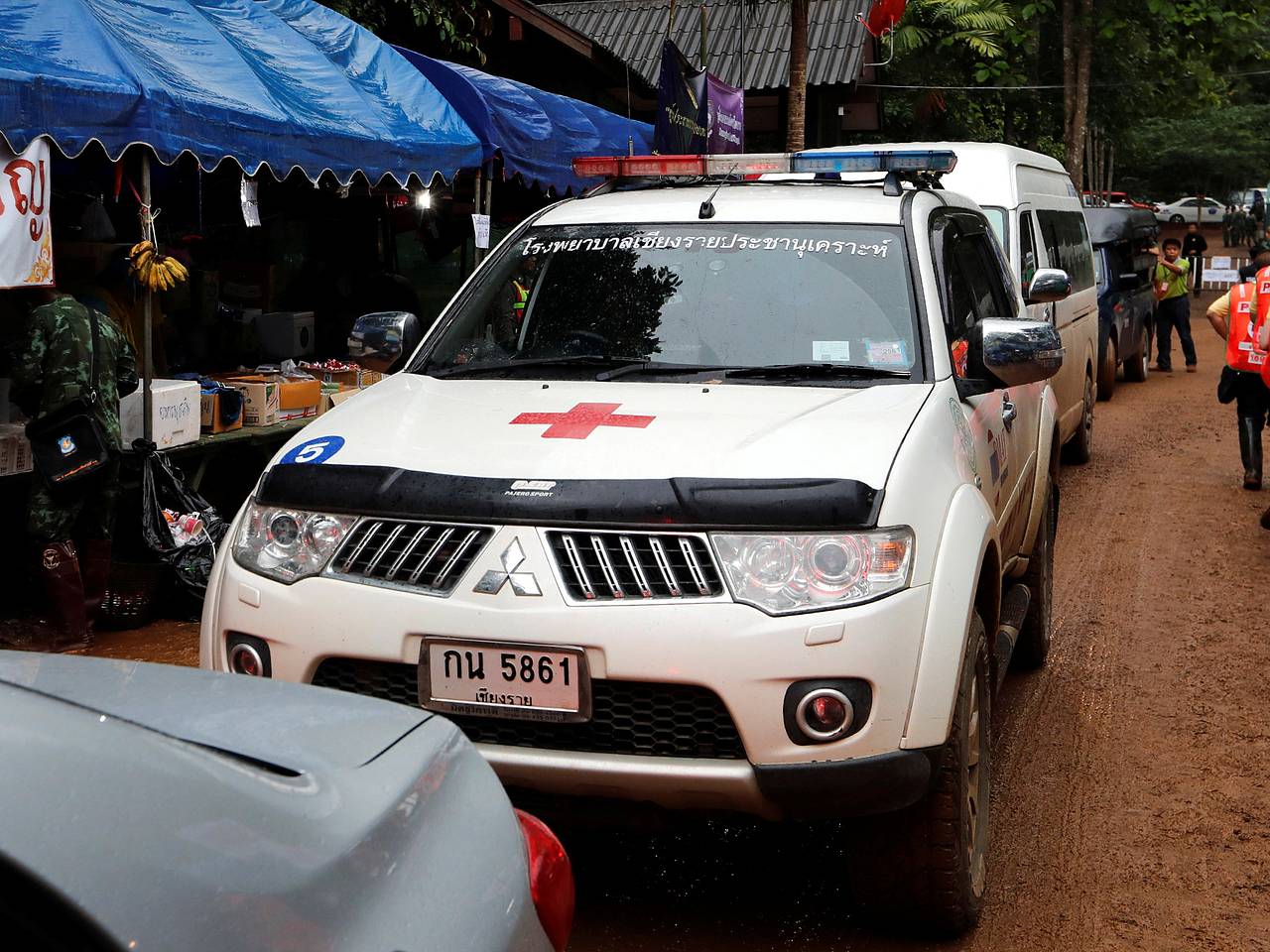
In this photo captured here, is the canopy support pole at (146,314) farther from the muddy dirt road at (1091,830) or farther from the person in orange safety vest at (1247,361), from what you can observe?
the person in orange safety vest at (1247,361)

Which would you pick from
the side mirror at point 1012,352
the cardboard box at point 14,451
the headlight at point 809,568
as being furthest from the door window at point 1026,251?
the headlight at point 809,568

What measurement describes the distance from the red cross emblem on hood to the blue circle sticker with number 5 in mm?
486

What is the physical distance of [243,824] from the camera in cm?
Result: 146

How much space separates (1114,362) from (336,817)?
1549cm

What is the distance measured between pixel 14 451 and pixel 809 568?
5026 millimetres

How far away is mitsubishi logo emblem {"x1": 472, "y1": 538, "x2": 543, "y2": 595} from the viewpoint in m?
3.29

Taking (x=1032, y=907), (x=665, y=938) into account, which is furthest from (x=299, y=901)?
(x=1032, y=907)

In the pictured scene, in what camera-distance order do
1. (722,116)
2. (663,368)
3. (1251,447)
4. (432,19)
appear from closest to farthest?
(663,368), (1251,447), (722,116), (432,19)

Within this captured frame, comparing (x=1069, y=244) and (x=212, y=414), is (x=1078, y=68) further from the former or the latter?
(x=212, y=414)

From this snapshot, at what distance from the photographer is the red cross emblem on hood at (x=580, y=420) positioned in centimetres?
371

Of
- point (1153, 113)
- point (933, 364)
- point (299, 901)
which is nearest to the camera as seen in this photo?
point (299, 901)

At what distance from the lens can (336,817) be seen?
157 centimetres

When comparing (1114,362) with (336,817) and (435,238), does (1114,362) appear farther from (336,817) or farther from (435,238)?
(336,817)

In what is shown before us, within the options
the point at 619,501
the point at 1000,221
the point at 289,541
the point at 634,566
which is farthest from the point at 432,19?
the point at 634,566
